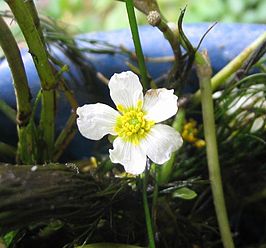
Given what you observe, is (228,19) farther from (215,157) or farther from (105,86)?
(215,157)

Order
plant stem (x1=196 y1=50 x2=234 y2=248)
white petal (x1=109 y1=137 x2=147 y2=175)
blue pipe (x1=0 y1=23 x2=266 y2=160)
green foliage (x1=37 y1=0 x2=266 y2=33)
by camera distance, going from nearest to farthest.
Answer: white petal (x1=109 y1=137 x2=147 y2=175)
plant stem (x1=196 y1=50 x2=234 y2=248)
blue pipe (x1=0 y1=23 x2=266 y2=160)
green foliage (x1=37 y1=0 x2=266 y2=33)

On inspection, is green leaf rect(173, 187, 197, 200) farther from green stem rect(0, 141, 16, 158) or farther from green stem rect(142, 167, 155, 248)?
green stem rect(0, 141, 16, 158)

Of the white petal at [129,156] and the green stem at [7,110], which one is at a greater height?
the green stem at [7,110]

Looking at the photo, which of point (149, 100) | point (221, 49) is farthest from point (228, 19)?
point (149, 100)

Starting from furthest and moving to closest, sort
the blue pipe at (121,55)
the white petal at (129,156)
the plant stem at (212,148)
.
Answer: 1. the blue pipe at (121,55)
2. the plant stem at (212,148)
3. the white petal at (129,156)

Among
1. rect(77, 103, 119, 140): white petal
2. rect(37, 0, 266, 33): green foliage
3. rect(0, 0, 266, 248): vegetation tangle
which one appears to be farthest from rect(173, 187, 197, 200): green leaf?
rect(37, 0, 266, 33): green foliage

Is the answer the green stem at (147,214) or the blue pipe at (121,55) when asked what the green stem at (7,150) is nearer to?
the blue pipe at (121,55)

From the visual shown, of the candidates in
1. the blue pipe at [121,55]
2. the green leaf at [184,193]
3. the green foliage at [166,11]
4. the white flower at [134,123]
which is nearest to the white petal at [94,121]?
the white flower at [134,123]
